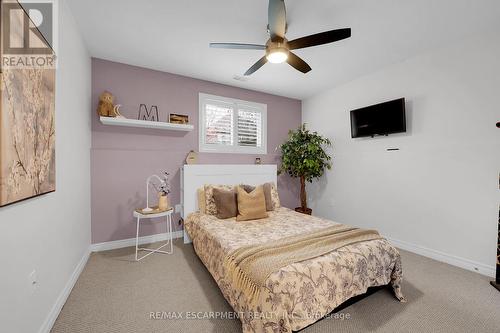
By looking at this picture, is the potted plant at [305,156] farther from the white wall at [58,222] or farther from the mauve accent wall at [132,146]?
the white wall at [58,222]

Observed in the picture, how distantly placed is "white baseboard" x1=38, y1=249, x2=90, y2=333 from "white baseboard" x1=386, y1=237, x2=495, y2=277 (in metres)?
3.97

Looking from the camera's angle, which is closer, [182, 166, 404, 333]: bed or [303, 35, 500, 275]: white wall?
[182, 166, 404, 333]: bed

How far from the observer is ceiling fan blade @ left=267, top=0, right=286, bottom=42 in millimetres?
1561

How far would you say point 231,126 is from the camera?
12.9 feet

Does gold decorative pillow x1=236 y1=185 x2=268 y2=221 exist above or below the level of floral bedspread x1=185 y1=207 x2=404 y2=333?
above

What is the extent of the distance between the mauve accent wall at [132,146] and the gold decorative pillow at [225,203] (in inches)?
37.2

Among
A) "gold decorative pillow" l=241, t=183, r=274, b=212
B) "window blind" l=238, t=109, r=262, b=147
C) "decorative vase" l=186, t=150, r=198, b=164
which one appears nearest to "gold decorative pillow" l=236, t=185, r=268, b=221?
"gold decorative pillow" l=241, t=183, r=274, b=212

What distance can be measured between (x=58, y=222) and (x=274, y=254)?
1.79 meters

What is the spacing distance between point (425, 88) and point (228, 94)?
2.95m

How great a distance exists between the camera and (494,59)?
7.43ft

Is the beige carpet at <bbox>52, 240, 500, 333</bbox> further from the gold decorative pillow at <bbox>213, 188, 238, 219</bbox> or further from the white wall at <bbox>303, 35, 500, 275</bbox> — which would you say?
the gold decorative pillow at <bbox>213, 188, 238, 219</bbox>

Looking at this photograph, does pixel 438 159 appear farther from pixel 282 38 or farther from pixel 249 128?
pixel 249 128

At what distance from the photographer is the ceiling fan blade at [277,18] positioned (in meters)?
1.56

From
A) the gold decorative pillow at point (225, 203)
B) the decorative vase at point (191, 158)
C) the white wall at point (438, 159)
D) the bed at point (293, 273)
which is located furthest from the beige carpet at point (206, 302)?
the decorative vase at point (191, 158)
